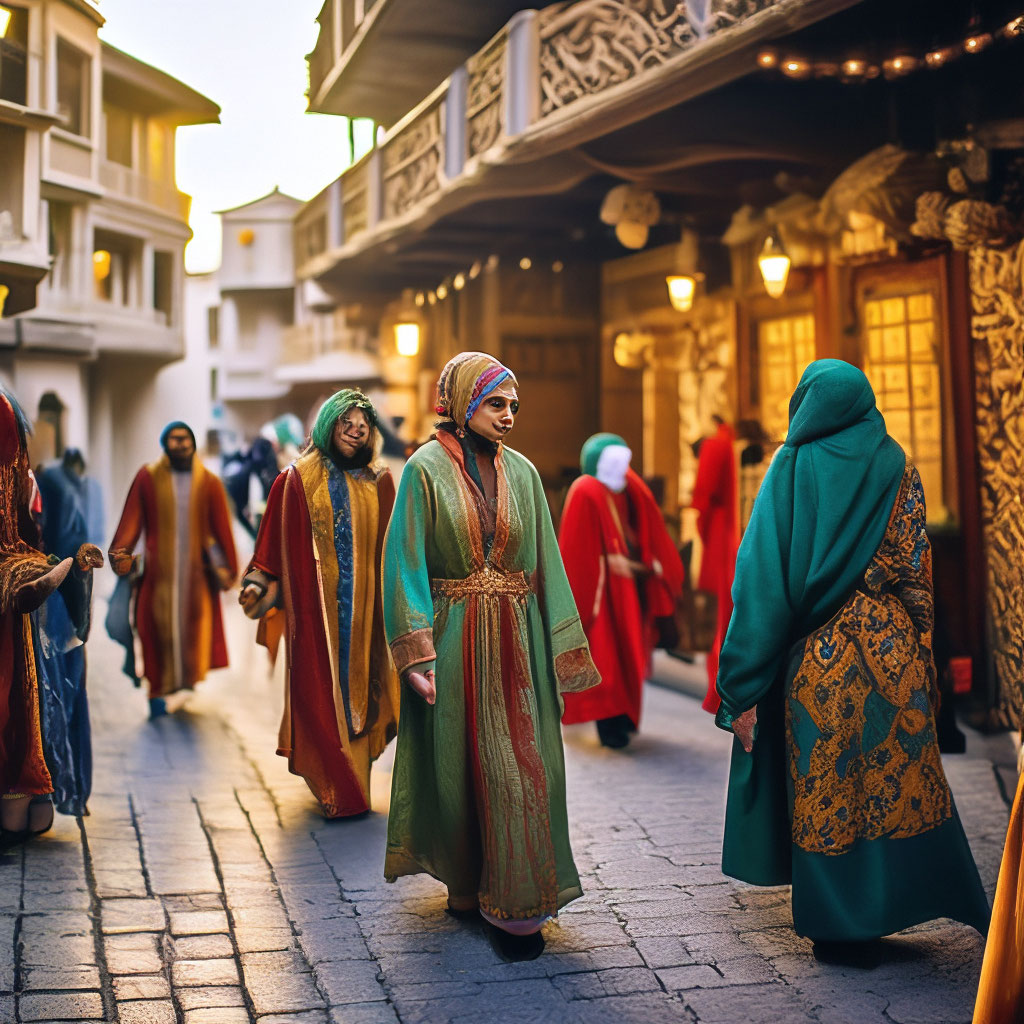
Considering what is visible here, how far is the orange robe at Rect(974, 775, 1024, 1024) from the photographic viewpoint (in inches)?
116

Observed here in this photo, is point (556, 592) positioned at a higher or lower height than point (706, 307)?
lower

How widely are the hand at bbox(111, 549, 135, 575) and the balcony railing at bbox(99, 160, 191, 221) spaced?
3012 millimetres

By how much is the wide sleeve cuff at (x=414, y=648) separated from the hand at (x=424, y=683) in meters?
0.03

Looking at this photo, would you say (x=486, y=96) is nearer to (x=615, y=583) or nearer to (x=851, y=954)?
(x=615, y=583)

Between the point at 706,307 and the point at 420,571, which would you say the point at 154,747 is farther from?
the point at 706,307

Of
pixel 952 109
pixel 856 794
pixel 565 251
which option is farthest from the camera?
pixel 565 251

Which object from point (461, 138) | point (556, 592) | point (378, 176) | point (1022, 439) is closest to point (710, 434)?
point (461, 138)

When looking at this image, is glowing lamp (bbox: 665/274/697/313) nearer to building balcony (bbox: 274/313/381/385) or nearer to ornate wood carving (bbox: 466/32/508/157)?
ornate wood carving (bbox: 466/32/508/157)

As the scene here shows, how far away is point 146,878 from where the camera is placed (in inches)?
198

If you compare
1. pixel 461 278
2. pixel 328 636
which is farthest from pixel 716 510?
pixel 461 278

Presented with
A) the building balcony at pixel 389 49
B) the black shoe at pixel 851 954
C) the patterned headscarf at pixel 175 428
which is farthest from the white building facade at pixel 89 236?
the black shoe at pixel 851 954

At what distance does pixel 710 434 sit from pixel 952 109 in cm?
396

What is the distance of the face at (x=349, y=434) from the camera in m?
6.03

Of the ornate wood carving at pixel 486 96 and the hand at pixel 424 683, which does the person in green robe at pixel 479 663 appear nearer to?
the hand at pixel 424 683
